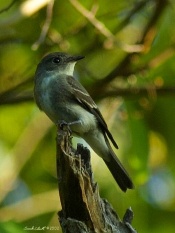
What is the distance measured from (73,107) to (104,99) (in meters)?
1.18

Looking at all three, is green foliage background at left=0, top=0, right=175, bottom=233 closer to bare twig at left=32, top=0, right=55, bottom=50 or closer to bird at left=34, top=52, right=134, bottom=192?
bare twig at left=32, top=0, right=55, bottom=50

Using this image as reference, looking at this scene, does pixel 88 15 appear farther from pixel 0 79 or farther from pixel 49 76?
pixel 0 79

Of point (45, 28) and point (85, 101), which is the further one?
point (45, 28)

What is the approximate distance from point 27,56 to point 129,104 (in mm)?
1149

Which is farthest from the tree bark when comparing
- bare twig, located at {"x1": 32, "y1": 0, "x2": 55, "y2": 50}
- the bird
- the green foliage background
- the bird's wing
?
bare twig, located at {"x1": 32, "y1": 0, "x2": 55, "y2": 50}

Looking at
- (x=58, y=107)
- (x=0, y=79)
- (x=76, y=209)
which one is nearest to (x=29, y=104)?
(x=0, y=79)

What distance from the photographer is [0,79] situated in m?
7.64

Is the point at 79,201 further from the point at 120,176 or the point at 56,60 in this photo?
the point at 56,60

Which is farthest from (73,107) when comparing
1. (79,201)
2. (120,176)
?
(79,201)

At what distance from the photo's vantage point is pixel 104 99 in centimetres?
754

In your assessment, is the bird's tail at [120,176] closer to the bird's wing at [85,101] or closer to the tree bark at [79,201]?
the bird's wing at [85,101]

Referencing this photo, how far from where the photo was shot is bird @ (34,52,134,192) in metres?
6.31

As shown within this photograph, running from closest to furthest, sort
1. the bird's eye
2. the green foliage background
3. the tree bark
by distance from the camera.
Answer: the tree bark, the bird's eye, the green foliage background

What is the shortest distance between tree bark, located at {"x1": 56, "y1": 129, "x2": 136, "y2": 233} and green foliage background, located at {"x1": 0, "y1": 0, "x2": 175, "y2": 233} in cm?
209
